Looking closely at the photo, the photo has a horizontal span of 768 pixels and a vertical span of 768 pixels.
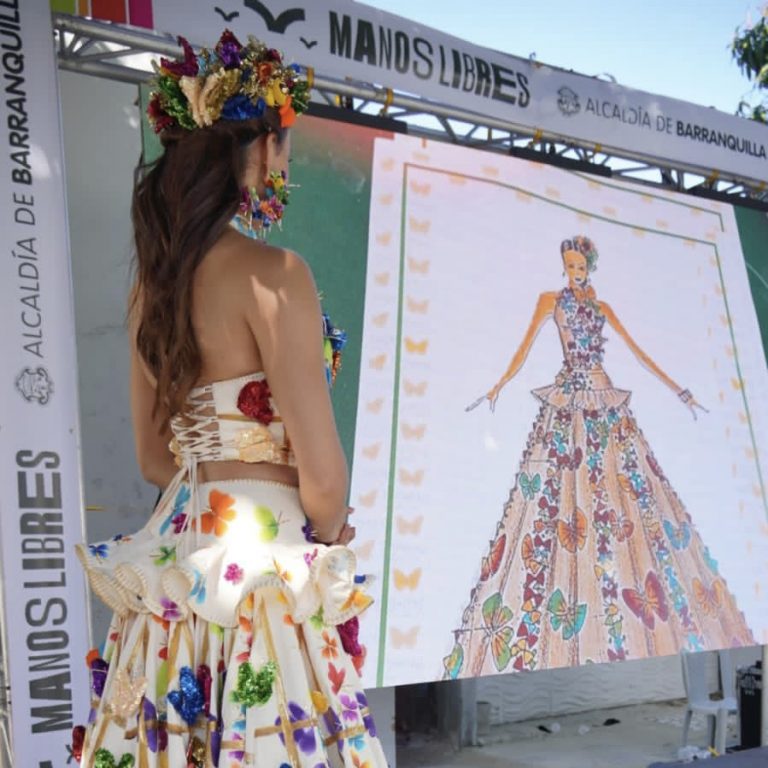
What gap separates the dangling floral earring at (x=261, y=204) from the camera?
1.75 m

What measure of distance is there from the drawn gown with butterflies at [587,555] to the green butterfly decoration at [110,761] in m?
2.23

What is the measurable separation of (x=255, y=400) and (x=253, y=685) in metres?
0.38

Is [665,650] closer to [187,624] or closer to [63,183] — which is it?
[63,183]

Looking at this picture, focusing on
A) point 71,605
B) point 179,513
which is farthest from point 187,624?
point 71,605

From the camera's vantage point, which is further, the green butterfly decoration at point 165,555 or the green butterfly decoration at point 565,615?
the green butterfly decoration at point 565,615

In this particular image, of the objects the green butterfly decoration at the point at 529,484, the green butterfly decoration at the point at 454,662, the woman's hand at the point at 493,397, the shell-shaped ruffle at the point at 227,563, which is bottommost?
the green butterfly decoration at the point at 454,662

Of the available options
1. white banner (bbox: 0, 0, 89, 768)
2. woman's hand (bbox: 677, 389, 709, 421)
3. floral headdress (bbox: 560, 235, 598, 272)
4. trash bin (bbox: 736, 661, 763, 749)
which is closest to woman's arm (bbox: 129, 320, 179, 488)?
white banner (bbox: 0, 0, 89, 768)

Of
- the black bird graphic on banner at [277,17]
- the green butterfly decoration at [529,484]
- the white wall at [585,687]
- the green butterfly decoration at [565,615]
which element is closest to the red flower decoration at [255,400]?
the black bird graphic on banner at [277,17]

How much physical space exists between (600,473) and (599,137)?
1201mm

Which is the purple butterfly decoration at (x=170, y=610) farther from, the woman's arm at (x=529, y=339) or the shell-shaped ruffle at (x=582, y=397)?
the shell-shaped ruffle at (x=582, y=397)

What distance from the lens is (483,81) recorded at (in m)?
4.02

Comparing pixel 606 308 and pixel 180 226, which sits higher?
pixel 606 308

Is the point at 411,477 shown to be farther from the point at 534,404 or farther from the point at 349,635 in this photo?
the point at 349,635

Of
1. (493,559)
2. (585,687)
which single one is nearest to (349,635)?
(493,559)
